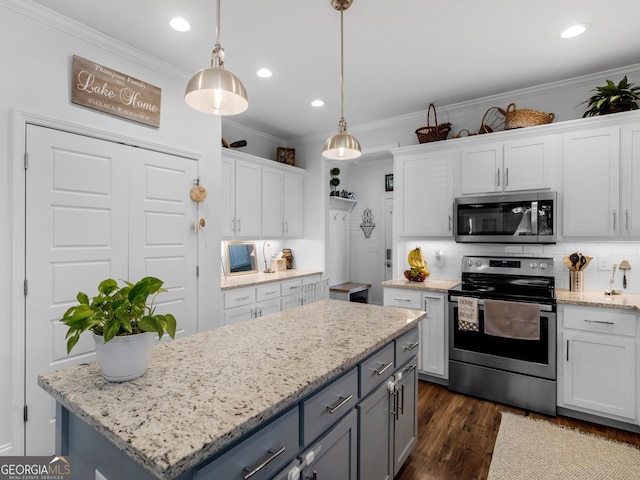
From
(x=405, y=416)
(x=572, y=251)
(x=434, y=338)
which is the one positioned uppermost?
(x=572, y=251)

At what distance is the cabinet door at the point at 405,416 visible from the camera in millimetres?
1895

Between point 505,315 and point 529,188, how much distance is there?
1172 mm

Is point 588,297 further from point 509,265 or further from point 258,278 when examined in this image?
point 258,278

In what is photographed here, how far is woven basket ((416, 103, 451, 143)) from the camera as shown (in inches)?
140

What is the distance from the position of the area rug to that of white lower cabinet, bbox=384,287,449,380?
29.0 inches

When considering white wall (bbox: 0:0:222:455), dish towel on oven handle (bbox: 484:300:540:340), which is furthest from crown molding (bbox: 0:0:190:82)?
dish towel on oven handle (bbox: 484:300:540:340)

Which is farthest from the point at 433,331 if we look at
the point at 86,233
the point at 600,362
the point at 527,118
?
the point at 86,233

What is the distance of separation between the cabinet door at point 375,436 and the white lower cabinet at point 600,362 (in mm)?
1787

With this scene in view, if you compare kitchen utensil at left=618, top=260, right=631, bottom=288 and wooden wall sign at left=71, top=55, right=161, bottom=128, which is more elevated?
wooden wall sign at left=71, top=55, right=161, bottom=128

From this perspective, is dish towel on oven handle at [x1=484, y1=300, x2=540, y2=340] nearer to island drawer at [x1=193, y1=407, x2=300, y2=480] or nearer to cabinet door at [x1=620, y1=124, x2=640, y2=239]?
cabinet door at [x1=620, y1=124, x2=640, y2=239]

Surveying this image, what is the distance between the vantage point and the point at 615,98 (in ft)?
8.71

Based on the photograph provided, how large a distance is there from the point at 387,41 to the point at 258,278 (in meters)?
2.71

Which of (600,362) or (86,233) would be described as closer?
(86,233)

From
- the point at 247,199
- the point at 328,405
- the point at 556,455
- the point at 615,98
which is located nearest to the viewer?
the point at 328,405
